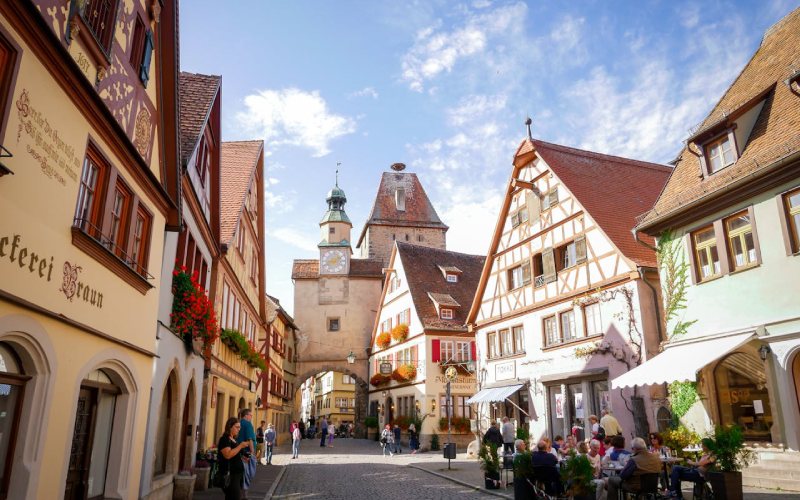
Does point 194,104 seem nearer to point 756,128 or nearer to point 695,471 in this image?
point 695,471

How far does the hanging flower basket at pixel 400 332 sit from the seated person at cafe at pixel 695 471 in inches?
956

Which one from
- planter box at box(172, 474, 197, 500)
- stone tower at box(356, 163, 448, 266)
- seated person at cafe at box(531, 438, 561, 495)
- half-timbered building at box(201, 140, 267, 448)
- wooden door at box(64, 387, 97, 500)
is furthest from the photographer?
stone tower at box(356, 163, 448, 266)

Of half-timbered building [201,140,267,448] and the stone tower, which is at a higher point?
the stone tower

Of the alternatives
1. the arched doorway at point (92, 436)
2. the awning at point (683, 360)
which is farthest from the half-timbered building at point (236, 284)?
the awning at point (683, 360)

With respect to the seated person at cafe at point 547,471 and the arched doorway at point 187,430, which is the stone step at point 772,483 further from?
the arched doorway at point 187,430

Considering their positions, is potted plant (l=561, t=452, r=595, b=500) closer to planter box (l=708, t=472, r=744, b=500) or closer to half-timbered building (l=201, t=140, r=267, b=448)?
planter box (l=708, t=472, r=744, b=500)

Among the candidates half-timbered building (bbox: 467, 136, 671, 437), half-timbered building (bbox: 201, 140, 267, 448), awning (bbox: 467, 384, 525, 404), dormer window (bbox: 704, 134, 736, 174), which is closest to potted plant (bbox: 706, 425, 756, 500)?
dormer window (bbox: 704, 134, 736, 174)

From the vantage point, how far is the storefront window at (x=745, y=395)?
38.6 feet

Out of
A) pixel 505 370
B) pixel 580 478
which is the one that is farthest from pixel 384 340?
pixel 580 478

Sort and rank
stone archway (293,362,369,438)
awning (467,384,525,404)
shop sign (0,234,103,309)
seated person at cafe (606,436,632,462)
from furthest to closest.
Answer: stone archway (293,362,369,438)
awning (467,384,525,404)
seated person at cafe (606,436,632,462)
shop sign (0,234,103,309)

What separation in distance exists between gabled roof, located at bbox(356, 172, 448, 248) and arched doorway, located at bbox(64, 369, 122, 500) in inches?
1940

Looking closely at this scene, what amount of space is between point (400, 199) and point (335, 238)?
40.0ft

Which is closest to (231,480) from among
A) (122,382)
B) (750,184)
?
(122,382)

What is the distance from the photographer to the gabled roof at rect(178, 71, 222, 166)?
11.9 meters
